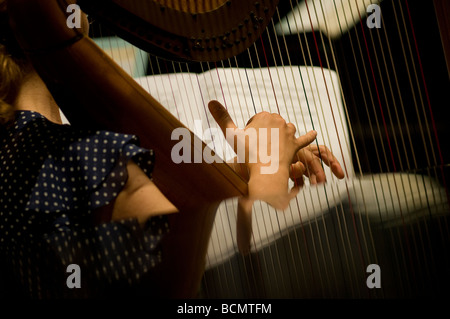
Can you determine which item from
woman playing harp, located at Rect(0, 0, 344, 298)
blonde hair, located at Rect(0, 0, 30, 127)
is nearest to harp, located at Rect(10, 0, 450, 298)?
woman playing harp, located at Rect(0, 0, 344, 298)

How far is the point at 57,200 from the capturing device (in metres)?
0.97

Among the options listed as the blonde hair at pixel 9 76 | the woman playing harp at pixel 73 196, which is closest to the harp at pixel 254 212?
the woman playing harp at pixel 73 196

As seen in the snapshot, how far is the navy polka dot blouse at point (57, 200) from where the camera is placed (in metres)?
0.73

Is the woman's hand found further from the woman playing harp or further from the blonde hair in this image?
the blonde hair

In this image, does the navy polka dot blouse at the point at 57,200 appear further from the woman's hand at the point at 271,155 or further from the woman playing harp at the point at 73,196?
the woman's hand at the point at 271,155

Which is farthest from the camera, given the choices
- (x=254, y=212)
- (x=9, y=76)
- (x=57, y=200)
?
(x=9, y=76)

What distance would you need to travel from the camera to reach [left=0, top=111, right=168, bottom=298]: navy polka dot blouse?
731mm

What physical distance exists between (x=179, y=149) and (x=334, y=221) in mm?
372

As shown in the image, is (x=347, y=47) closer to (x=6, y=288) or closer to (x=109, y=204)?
(x=109, y=204)

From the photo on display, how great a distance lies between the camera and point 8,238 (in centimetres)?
100

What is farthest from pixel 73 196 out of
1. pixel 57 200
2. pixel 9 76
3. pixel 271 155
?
pixel 271 155

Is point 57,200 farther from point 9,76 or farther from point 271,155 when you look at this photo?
point 271,155

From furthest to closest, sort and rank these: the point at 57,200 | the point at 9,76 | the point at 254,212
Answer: the point at 9,76 < the point at 57,200 < the point at 254,212

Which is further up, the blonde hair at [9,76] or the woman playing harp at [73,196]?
the blonde hair at [9,76]
